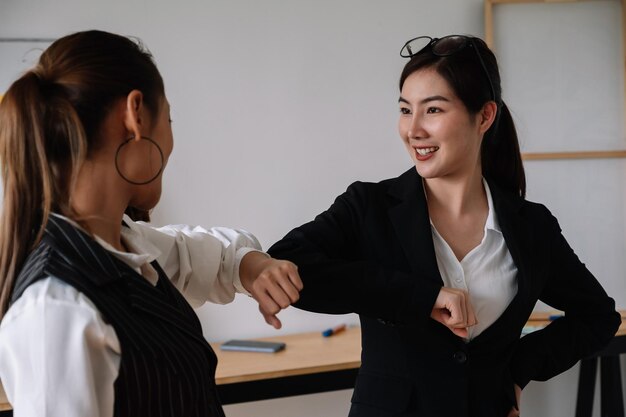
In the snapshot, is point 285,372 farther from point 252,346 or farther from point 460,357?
point 460,357

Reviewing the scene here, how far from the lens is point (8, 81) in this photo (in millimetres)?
2688

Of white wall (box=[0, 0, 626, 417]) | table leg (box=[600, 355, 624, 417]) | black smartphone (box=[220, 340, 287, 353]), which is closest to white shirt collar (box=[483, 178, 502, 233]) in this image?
black smartphone (box=[220, 340, 287, 353])

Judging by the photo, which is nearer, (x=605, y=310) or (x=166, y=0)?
(x=605, y=310)

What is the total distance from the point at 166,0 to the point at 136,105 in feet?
6.46

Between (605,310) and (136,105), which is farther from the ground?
(136,105)

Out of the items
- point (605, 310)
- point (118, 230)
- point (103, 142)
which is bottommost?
point (605, 310)

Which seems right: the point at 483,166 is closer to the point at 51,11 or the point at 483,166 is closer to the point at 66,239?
the point at 66,239

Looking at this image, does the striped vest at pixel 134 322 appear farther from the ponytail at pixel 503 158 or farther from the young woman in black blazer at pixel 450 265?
the ponytail at pixel 503 158

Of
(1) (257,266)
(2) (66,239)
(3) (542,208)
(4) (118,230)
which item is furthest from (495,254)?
(2) (66,239)

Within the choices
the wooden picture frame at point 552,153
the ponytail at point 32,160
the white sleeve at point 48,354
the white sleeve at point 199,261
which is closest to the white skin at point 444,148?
the white sleeve at point 199,261

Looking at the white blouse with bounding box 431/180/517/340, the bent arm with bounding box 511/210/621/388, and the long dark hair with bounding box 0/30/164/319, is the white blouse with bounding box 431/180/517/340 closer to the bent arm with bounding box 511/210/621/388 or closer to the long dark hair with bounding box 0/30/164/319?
the bent arm with bounding box 511/210/621/388

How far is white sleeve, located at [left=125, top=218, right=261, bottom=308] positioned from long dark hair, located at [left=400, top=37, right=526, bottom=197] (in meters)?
0.58

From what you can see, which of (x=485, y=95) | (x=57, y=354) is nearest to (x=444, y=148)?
(x=485, y=95)

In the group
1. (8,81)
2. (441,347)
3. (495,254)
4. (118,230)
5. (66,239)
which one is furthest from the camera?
(8,81)
